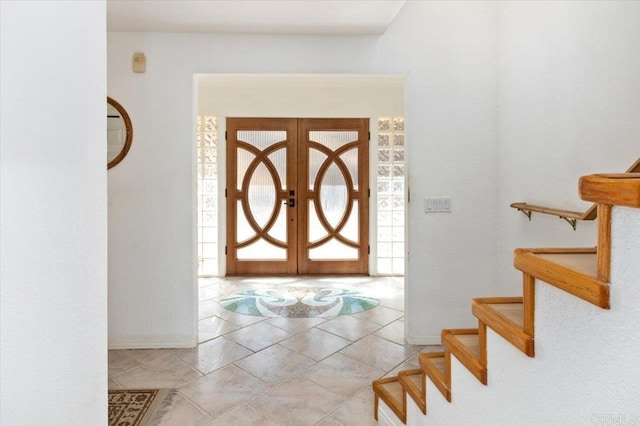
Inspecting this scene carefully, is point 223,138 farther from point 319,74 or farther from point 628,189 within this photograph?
point 628,189

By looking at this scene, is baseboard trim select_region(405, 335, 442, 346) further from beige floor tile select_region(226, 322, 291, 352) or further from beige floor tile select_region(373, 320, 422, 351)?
beige floor tile select_region(226, 322, 291, 352)

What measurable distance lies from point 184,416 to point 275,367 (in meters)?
0.70

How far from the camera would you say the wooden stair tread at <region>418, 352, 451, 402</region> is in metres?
1.44

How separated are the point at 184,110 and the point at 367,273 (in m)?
3.43

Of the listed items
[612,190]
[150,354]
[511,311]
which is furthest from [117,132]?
[612,190]

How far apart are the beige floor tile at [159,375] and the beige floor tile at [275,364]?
13.4 inches

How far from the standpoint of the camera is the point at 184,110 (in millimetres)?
2914

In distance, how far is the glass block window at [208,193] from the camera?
5.31 m

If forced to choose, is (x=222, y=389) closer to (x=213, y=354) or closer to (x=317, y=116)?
(x=213, y=354)

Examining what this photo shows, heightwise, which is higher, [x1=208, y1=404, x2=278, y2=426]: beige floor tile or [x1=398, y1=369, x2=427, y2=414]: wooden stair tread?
[x1=398, y1=369, x2=427, y2=414]: wooden stair tread

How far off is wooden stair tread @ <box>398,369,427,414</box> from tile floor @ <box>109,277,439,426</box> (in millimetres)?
332

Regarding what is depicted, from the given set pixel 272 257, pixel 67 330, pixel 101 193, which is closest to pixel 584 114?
pixel 101 193

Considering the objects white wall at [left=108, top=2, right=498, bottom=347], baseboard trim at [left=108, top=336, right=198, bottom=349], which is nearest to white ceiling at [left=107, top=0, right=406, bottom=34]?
white wall at [left=108, top=2, right=498, bottom=347]

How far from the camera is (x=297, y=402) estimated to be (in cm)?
218
